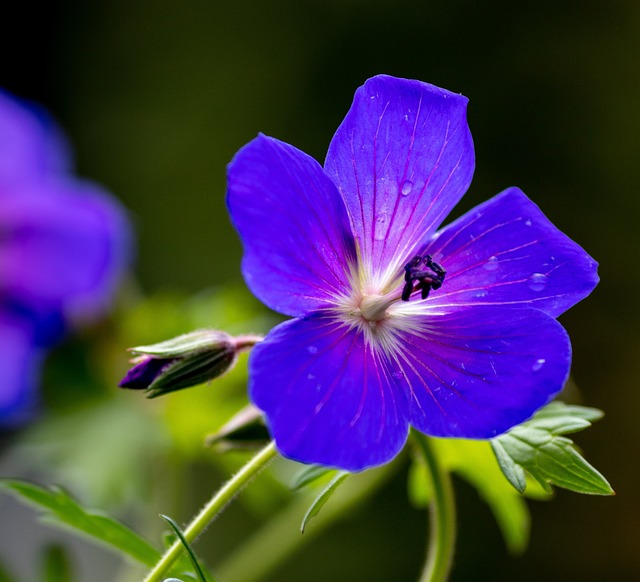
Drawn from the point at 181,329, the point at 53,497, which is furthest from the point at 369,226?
the point at 181,329

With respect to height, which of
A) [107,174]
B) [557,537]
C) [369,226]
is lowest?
[557,537]

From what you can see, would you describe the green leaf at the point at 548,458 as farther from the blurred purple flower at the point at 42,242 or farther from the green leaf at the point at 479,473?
the blurred purple flower at the point at 42,242

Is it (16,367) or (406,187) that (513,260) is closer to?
(406,187)

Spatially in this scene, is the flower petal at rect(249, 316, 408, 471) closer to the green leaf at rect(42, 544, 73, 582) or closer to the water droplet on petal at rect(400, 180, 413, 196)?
the water droplet on petal at rect(400, 180, 413, 196)

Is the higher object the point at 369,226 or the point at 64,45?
the point at 369,226

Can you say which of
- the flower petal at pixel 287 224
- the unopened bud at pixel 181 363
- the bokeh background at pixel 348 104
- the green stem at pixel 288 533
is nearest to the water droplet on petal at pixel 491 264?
the flower petal at pixel 287 224

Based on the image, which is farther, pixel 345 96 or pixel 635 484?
pixel 345 96

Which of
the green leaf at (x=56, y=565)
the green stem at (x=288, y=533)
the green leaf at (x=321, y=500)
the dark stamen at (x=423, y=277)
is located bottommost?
the green stem at (x=288, y=533)

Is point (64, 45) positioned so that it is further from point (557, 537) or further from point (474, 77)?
point (557, 537)
